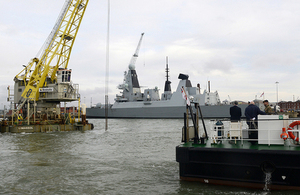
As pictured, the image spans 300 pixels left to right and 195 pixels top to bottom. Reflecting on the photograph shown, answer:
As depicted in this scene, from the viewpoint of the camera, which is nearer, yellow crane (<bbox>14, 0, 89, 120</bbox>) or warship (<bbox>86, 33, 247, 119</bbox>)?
yellow crane (<bbox>14, 0, 89, 120</bbox>)

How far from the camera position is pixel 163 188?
7.62 meters

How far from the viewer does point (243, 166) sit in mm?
6555

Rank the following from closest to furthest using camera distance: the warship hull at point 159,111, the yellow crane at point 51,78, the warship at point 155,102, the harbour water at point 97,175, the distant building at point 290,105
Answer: the harbour water at point 97,175 → the yellow crane at point 51,78 → the warship hull at point 159,111 → the warship at point 155,102 → the distant building at point 290,105

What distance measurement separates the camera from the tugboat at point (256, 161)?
623 centimetres

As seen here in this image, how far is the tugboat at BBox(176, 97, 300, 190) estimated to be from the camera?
6.23 metres

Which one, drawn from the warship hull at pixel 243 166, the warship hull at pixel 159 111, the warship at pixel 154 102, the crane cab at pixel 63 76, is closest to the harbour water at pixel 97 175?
the warship hull at pixel 243 166

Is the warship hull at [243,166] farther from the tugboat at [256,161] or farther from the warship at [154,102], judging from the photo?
the warship at [154,102]

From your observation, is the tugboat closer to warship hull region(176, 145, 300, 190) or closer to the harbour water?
warship hull region(176, 145, 300, 190)

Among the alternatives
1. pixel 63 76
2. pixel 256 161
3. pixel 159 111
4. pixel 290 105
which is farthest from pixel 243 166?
pixel 290 105

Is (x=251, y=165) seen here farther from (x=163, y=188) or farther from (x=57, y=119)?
(x=57, y=119)

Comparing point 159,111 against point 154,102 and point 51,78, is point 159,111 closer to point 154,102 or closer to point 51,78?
point 154,102

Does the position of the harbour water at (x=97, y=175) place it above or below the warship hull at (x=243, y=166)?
below

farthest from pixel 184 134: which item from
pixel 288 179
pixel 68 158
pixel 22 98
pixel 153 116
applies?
pixel 153 116

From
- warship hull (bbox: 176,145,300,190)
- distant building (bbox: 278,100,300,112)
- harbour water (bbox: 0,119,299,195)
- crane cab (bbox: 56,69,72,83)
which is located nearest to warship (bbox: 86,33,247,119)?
crane cab (bbox: 56,69,72,83)
